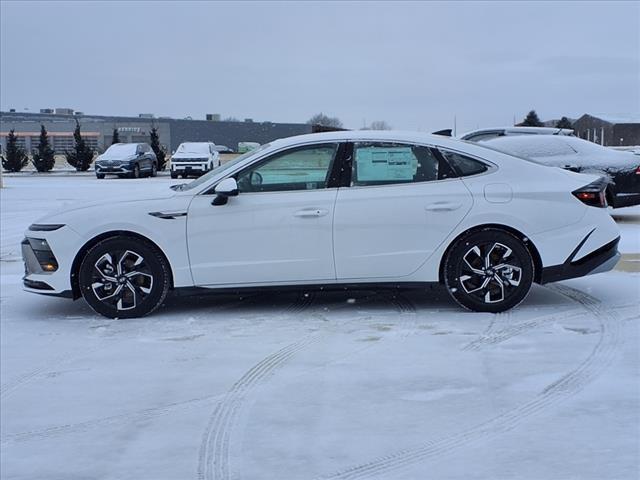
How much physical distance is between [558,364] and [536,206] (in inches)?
67.5

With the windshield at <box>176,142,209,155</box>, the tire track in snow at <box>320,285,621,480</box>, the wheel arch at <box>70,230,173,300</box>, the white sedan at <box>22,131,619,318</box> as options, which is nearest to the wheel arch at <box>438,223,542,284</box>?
the white sedan at <box>22,131,619,318</box>

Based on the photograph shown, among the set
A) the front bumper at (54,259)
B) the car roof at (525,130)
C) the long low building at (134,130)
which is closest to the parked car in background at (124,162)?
the long low building at (134,130)

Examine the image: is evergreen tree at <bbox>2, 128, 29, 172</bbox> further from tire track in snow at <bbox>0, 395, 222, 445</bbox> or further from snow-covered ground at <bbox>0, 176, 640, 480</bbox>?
tire track in snow at <bbox>0, 395, 222, 445</bbox>

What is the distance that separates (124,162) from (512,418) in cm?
2889

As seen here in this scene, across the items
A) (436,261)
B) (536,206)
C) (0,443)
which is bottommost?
(0,443)

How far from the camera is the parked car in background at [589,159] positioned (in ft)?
37.2

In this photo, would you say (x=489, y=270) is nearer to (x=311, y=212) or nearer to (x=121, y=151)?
(x=311, y=212)

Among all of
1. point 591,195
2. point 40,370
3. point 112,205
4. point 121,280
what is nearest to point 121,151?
point 112,205

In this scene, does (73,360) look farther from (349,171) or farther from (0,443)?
(349,171)

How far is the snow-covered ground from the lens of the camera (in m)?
3.48

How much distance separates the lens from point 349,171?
6.20 m

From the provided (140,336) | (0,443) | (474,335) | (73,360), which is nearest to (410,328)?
(474,335)

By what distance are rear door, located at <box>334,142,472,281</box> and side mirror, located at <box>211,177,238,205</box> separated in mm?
816

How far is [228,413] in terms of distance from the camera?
4062mm
